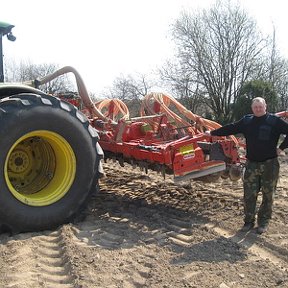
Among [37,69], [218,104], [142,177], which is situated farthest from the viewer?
[37,69]

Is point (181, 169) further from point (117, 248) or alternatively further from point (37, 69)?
point (37, 69)

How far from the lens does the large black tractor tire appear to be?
3.77 metres

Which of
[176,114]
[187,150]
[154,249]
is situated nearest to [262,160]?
[187,150]

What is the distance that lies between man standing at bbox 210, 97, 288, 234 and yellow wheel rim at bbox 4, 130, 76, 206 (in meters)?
1.71

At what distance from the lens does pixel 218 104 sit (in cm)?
2081

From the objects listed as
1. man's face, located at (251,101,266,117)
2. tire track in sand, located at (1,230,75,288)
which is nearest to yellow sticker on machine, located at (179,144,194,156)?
man's face, located at (251,101,266,117)

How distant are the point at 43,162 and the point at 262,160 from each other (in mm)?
2127

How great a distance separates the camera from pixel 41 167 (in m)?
4.47

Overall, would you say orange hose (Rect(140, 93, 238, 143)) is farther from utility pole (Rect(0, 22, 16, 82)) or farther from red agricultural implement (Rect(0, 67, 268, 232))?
utility pole (Rect(0, 22, 16, 82))

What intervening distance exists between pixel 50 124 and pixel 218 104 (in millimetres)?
17430

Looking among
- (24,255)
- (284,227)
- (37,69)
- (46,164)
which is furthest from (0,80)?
(37,69)

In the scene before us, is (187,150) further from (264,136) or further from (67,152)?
(67,152)

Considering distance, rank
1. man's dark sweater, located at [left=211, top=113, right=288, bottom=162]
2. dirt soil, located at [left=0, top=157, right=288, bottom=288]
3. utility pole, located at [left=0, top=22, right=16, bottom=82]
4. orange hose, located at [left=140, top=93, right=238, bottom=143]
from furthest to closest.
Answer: orange hose, located at [left=140, top=93, right=238, bottom=143]
utility pole, located at [left=0, top=22, right=16, bottom=82]
man's dark sweater, located at [left=211, top=113, right=288, bottom=162]
dirt soil, located at [left=0, top=157, right=288, bottom=288]

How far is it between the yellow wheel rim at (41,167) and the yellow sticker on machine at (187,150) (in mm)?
1143
